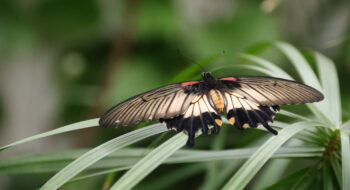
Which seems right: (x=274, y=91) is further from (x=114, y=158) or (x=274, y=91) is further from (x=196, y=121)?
(x=114, y=158)

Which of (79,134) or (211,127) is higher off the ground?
(211,127)

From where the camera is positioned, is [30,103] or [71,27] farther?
[30,103]

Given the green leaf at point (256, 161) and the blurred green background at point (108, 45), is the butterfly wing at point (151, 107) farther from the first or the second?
the blurred green background at point (108, 45)

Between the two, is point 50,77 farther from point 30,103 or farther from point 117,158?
point 117,158

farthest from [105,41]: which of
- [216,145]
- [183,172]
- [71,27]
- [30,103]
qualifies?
[216,145]

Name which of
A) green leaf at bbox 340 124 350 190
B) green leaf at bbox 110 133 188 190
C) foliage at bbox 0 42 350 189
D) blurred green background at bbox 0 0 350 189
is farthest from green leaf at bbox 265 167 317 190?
blurred green background at bbox 0 0 350 189

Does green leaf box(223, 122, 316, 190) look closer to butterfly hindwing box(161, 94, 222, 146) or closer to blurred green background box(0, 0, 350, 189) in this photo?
butterfly hindwing box(161, 94, 222, 146)
